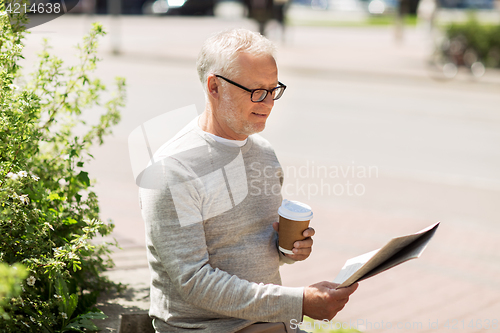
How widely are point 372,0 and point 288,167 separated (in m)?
37.6

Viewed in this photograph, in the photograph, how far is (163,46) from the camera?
1919 cm

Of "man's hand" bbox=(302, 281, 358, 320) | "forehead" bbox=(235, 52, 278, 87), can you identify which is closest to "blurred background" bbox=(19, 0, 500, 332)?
"forehead" bbox=(235, 52, 278, 87)

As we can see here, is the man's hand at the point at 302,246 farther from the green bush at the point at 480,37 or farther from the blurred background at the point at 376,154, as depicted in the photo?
the green bush at the point at 480,37

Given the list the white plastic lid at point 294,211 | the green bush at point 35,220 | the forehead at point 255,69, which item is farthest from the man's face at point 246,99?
the green bush at point 35,220

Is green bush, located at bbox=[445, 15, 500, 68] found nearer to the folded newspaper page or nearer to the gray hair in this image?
the gray hair

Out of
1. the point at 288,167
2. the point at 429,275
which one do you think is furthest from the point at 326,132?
the point at 429,275

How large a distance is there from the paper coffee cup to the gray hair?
52cm

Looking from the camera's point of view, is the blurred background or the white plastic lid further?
the blurred background

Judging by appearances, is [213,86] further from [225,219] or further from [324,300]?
[324,300]

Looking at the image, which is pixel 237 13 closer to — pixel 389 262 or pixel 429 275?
pixel 429 275

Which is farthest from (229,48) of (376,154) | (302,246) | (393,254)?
(376,154)

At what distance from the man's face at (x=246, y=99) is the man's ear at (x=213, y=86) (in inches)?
0.9

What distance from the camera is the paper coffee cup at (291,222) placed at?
2121 mm

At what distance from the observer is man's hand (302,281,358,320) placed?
1.92 meters
